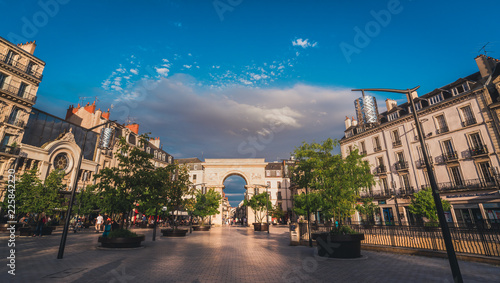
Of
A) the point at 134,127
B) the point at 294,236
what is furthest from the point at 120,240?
the point at 134,127

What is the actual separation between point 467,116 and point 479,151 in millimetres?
4400

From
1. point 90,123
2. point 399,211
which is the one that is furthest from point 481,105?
point 90,123

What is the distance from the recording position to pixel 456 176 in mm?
26344

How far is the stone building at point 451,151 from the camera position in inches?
944

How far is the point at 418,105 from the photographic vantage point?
31.7 meters

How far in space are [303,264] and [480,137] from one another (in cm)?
2966

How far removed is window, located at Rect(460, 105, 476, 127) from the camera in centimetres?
2567

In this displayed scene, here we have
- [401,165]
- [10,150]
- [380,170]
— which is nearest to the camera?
[10,150]

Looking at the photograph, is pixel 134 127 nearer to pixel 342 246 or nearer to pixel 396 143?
pixel 396 143

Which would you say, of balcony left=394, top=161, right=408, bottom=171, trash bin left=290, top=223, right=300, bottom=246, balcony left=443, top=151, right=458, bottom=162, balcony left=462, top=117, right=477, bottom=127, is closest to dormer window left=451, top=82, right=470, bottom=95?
balcony left=462, top=117, right=477, bottom=127

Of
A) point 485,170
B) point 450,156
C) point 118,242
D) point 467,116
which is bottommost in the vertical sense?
point 118,242

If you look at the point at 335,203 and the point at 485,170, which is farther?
the point at 485,170

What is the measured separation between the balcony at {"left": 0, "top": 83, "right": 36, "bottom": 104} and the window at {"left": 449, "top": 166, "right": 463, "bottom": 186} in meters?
53.1

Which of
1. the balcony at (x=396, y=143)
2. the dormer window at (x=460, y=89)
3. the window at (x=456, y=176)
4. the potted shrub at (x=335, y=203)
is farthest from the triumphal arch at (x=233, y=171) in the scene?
the dormer window at (x=460, y=89)
